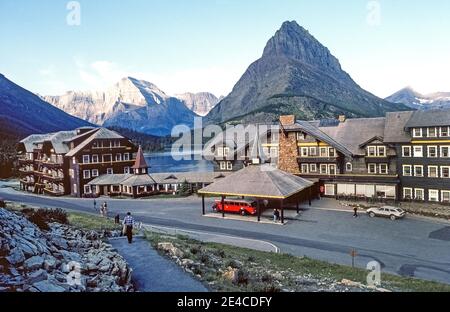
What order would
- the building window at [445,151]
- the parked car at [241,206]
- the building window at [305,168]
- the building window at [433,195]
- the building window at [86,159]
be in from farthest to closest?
the building window at [86,159]
the building window at [305,168]
the building window at [433,195]
the building window at [445,151]
the parked car at [241,206]

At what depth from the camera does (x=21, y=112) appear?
36.3 metres

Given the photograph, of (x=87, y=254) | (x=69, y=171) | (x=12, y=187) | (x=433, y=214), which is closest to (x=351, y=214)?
(x=433, y=214)

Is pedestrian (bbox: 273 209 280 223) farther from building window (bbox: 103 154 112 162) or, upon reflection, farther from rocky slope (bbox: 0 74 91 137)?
building window (bbox: 103 154 112 162)

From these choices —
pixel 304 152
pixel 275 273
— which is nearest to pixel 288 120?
pixel 304 152

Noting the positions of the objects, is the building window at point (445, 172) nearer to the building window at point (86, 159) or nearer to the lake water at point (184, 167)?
the building window at point (86, 159)

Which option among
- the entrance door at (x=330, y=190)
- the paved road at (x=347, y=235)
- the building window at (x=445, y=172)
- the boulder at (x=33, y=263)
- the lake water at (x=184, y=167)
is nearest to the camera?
the boulder at (x=33, y=263)

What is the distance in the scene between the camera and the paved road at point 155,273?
10.4 metres

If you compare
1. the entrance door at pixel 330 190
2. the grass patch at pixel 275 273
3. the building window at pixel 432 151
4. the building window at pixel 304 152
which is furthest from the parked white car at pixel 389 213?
the grass patch at pixel 275 273

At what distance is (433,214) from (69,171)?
175 feet

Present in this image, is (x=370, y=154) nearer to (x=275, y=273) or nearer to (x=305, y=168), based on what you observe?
(x=305, y=168)

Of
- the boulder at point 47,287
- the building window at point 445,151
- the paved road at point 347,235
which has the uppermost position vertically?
the building window at point 445,151

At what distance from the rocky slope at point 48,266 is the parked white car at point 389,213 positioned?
30.5 m

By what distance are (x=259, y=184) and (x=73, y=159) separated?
35.9 metres
